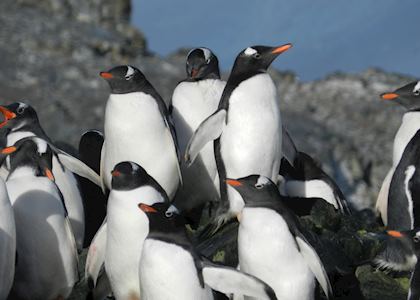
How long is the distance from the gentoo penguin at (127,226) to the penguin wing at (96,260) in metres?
0.15

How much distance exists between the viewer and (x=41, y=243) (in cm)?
457

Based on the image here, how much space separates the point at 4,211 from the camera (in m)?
4.16

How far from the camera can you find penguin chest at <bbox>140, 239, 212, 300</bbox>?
3988 millimetres

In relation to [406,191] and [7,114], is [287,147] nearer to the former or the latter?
[406,191]

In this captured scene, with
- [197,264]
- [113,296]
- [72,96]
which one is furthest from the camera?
[72,96]

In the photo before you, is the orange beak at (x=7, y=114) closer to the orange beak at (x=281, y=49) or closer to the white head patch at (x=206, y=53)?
the white head patch at (x=206, y=53)

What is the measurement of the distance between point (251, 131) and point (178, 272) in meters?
1.51

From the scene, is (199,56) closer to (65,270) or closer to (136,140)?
(136,140)

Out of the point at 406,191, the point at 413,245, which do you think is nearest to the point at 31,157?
the point at 413,245

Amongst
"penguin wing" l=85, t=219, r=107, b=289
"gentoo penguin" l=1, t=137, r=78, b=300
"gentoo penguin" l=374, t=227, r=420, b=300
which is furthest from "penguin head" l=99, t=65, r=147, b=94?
"gentoo penguin" l=374, t=227, r=420, b=300

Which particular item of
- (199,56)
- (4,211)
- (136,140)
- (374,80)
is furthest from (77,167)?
(374,80)

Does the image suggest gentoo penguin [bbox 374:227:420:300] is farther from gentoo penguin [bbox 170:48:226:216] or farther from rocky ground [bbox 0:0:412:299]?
rocky ground [bbox 0:0:412:299]

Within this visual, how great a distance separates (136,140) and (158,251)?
1.58 metres

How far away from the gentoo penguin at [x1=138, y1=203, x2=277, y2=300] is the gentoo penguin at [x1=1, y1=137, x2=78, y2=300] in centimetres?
72
